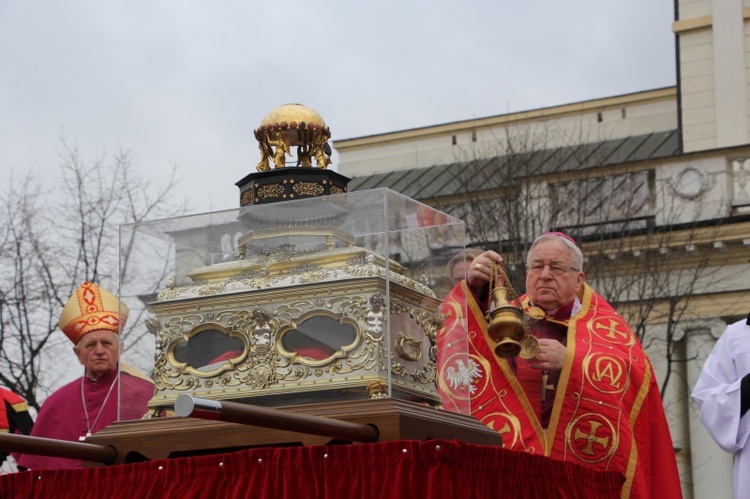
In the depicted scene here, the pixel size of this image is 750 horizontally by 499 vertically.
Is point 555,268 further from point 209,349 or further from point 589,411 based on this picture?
point 209,349

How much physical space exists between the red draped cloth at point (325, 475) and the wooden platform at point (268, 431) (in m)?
0.12

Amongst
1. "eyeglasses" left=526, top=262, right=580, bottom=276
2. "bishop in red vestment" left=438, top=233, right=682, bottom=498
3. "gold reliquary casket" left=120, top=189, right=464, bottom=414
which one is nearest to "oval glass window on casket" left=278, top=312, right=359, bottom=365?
"gold reliquary casket" left=120, top=189, right=464, bottom=414

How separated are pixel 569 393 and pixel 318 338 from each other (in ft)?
8.00

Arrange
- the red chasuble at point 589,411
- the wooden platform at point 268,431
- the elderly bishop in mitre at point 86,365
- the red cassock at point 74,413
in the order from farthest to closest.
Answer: the elderly bishop in mitre at point 86,365
the red cassock at point 74,413
the red chasuble at point 589,411
the wooden platform at point 268,431

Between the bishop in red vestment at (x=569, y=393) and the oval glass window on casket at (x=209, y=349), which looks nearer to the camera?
the oval glass window on casket at (x=209, y=349)

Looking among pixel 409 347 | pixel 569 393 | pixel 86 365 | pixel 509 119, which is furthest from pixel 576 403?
pixel 509 119

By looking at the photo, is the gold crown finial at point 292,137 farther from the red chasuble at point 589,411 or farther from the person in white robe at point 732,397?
the person in white robe at point 732,397

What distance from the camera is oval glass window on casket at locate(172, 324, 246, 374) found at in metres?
5.82

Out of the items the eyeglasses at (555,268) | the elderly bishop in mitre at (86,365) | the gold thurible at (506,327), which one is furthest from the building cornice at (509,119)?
the gold thurible at (506,327)

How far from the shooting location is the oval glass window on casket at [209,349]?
5820mm

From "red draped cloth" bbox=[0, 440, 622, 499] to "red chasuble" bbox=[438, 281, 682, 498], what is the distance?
5.66ft

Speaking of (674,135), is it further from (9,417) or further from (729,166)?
(9,417)

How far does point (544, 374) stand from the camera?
25.8ft

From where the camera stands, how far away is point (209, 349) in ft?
19.2
